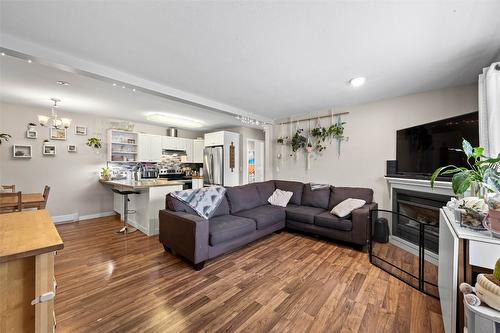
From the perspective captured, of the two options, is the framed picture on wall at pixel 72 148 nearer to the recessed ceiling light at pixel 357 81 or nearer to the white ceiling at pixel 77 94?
the white ceiling at pixel 77 94

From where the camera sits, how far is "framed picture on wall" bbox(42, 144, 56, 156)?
400 centimetres

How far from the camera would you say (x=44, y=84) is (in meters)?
2.79

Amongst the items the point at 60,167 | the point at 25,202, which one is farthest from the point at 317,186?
the point at 60,167

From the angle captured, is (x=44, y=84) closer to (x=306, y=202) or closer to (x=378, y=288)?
(x=306, y=202)

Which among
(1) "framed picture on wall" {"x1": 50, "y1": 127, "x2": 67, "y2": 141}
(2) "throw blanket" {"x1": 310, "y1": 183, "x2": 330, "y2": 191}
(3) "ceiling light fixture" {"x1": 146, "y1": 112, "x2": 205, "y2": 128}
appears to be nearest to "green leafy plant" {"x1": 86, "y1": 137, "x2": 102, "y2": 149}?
(1) "framed picture on wall" {"x1": 50, "y1": 127, "x2": 67, "y2": 141}

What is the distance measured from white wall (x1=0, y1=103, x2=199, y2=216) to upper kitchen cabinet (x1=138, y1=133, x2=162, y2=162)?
788mm

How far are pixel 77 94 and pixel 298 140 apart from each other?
4.13m

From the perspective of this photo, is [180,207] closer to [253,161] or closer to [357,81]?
[357,81]

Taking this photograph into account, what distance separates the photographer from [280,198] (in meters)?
4.01

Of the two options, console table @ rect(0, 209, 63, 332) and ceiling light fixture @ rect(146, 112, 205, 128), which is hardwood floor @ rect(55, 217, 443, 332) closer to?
console table @ rect(0, 209, 63, 332)

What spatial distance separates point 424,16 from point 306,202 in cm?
309

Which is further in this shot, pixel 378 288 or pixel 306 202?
pixel 306 202

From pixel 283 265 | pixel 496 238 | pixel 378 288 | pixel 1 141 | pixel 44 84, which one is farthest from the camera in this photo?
pixel 1 141

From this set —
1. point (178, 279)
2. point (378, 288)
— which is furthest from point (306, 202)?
point (178, 279)
